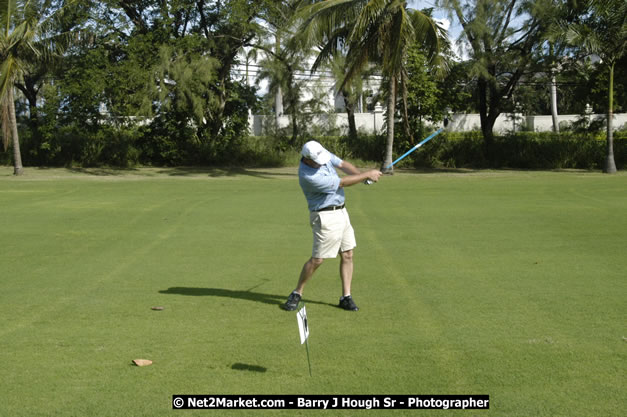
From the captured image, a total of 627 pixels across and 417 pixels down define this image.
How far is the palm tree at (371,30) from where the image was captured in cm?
2455

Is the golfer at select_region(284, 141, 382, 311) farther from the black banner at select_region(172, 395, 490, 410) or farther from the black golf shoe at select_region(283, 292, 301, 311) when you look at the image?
the black banner at select_region(172, 395, 490, 410)

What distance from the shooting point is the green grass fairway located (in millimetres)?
4902

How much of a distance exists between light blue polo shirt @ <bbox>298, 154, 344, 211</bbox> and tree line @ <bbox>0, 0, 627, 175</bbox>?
60.2 feet

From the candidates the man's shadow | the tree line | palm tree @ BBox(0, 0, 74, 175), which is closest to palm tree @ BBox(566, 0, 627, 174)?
the tree line

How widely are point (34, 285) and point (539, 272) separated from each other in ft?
21.3

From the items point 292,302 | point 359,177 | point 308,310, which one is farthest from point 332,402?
point 359,177

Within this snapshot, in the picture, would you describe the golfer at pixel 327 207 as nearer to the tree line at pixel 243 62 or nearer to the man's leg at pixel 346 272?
the man's leg at pixel 346 272

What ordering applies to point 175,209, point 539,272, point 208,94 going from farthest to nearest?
point 208,94, point 175,209, point 539,272

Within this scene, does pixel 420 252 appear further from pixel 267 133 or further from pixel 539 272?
pixel 267 133

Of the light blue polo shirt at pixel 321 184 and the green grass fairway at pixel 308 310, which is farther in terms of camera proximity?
the light blue polo shirt at pixel 321 184

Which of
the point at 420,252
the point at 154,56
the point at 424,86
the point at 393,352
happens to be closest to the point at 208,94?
the point at 154,56

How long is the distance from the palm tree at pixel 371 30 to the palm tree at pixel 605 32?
17.5ft

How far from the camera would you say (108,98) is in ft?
101

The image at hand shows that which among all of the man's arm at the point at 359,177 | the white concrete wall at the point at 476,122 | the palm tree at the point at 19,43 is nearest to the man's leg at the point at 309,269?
the man's arm at the point at 359,177
